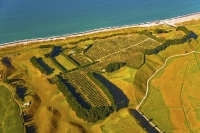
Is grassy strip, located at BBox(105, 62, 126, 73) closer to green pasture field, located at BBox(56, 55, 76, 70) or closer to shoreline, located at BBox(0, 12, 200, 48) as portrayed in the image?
green pasture field, located at BBox(56, 55, 76, 70)

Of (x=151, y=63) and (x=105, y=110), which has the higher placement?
(x=151, y=63)

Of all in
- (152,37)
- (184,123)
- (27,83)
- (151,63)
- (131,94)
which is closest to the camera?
(184,123)

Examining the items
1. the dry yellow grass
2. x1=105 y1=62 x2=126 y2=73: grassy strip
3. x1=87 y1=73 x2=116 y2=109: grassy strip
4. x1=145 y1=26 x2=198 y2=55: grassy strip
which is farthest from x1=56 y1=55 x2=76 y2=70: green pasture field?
x1=145 y1=26 x2=198 y2=55: grassy strip

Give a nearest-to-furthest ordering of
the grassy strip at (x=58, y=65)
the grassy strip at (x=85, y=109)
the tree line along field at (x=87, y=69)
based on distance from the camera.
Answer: the grassy strip at (x=85, y=109) < the tree line along field at (x=87, y=69) < the grassy strip at (x=58, y=65)

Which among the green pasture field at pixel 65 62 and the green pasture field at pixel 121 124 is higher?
the green pasture field at pixel 65 62

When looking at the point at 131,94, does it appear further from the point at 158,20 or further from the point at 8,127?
the point at 158,20

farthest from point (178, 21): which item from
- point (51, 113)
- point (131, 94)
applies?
point (51, 113)

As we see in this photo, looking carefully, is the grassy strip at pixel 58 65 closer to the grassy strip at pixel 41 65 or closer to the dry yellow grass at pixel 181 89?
the grassy strip at pixel 41 65

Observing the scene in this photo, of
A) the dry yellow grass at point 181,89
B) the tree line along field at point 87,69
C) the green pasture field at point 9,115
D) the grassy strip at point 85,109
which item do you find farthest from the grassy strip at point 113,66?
the green pasture field at point 9,115
